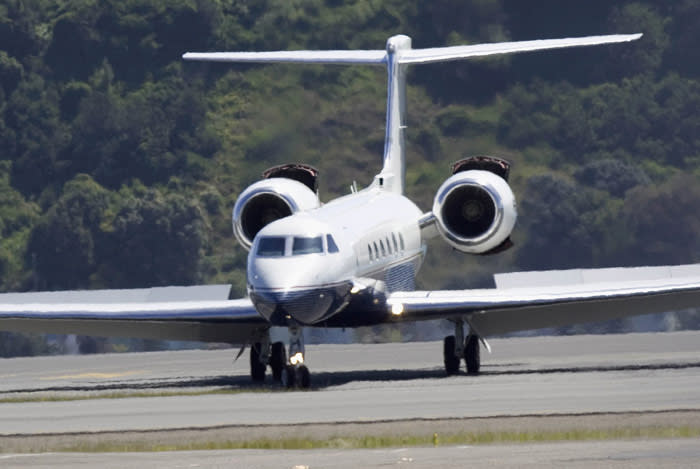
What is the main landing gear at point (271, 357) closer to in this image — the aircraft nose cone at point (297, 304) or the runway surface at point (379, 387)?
the aircraft nose cone at point (297, 304)

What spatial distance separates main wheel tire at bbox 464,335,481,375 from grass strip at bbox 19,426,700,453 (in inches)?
487

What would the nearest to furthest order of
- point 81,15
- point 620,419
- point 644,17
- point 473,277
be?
point 620,419, point 473,277, point 644,17, point 81,15

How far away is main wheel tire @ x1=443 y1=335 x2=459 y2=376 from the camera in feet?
95.2

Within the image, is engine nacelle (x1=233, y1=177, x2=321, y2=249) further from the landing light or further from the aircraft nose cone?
the landing light

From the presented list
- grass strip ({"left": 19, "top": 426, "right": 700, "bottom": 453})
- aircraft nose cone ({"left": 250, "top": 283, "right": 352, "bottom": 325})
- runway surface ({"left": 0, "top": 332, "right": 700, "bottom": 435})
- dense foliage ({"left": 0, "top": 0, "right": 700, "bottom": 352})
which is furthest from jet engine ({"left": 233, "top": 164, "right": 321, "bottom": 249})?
dense foliage ({"left": 0, "top": 0, "right": 700, "bottom": 352})

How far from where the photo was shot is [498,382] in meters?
25.3

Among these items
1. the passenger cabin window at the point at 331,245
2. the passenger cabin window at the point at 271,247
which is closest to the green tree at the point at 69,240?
the passenger cabin window at the point at 331,245

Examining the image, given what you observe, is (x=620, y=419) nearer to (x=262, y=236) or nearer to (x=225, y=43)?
(x=262, y=236)

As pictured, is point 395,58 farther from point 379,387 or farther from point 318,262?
point 379,387

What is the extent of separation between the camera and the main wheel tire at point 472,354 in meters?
29.1

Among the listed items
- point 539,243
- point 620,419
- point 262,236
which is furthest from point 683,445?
point 539,243

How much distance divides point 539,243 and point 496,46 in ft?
88.1

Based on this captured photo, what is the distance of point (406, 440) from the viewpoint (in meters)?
16.5

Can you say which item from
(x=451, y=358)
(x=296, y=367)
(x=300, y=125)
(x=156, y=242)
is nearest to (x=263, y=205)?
(x=451, y=358)
